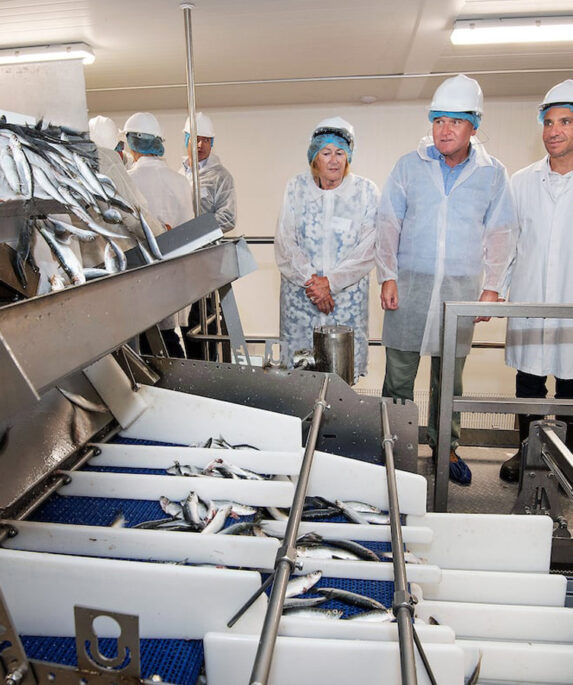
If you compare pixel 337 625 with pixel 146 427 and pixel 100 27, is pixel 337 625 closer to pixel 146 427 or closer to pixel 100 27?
pixel 146 427

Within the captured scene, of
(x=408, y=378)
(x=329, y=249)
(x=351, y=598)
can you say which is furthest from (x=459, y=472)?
(x=351, y=598)

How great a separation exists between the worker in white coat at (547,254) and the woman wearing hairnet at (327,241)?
713 mm

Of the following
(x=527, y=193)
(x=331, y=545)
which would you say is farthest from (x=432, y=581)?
(x=527, y=193)

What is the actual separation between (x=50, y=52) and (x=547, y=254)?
3.39 meters

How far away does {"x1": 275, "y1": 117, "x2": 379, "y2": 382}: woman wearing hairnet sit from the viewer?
2.80 metres

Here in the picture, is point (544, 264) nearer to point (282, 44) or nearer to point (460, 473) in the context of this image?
point (460, 473)

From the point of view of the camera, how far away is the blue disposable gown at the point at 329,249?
283 centimetres

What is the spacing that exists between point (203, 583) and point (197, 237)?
3.33ft

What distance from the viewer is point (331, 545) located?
130 centimetres

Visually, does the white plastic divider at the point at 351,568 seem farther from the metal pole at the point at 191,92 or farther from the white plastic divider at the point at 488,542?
the metal pole at the point at 191,92

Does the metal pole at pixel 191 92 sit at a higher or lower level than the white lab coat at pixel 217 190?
higher

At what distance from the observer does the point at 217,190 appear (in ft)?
13.5

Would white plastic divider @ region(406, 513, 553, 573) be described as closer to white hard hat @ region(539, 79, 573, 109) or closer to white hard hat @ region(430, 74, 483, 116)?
white hard hat @ region(430, 74, 483, 116)

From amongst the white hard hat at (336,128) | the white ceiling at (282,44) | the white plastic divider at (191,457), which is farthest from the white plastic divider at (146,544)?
→ the white ceiling at (282,44)
